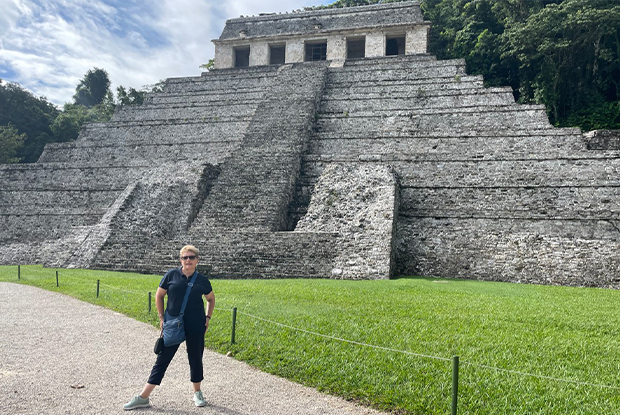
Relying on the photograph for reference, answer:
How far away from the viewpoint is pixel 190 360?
13.4 ft

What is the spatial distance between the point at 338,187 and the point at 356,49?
1900cm

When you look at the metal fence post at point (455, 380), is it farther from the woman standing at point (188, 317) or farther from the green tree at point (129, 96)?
the green tree at point (129, 96)

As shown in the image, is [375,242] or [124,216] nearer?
[375,242]

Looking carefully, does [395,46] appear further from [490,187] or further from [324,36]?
[490,187]

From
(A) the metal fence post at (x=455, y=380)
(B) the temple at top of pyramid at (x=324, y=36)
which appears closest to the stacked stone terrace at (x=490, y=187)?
(A) the metal fence post at (x=455, y=380)

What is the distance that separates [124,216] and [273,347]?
424 inches

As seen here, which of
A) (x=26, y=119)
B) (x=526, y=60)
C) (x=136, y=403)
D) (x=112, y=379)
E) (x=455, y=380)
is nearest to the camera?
(x=455, y=380)

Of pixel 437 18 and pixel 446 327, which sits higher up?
pixel 437 18

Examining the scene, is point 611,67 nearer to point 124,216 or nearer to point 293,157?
point 293,157

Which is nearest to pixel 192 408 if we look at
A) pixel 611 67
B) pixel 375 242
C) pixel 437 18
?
pixel 375 242

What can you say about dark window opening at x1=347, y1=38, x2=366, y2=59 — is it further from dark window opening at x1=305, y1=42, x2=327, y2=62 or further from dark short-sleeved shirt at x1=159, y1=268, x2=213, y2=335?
dark short-sleeved shirt at x1=159, y1=268, x2=213, y2=335

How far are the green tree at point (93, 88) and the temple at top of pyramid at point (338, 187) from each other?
3010 centimetres

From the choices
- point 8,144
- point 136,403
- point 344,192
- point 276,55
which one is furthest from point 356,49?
point 136,403

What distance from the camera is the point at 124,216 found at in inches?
571
